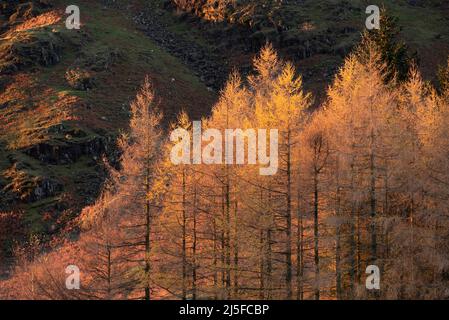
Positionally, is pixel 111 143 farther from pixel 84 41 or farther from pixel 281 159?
pixel 281 159

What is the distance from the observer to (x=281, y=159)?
99.8 ft

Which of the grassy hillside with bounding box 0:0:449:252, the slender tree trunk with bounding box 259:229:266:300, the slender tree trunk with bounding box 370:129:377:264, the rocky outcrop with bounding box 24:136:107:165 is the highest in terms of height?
the grassy hillside with bounding box 0:0:449:252

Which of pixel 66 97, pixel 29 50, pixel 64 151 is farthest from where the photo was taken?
pixel 29 50

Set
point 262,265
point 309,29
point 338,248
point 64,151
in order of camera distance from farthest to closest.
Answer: point 309,29 < point 64,151 < point 262,265 < point 338,248

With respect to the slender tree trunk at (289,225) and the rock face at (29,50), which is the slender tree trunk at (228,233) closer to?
the slender tree trunk at (289,225)

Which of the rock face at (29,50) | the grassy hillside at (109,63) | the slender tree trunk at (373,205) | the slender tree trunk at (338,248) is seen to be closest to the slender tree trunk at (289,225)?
the slender tree trunk at (338,248)

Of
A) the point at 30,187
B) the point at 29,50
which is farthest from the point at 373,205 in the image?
the point at 29,50

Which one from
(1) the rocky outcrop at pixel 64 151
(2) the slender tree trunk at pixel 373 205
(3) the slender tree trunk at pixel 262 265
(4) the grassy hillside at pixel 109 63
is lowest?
(3) the slender tree trunk at pixel 262 265

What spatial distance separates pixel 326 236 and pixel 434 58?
197 ft

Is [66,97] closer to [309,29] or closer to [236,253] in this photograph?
[309,29]

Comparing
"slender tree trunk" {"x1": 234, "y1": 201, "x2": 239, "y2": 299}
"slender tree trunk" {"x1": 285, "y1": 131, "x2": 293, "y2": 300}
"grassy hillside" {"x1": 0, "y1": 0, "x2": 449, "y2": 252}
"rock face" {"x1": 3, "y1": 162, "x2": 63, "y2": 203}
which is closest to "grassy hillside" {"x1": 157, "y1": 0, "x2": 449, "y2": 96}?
"grassy hillside" {"x1": 0, "y1": 0, "x2": 449, "y2": 252}

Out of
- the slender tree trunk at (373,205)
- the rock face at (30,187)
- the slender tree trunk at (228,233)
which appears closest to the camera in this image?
the slender tree trunk at (373,205)

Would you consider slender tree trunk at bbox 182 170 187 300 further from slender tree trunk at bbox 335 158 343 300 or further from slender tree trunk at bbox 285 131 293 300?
slender tree trunk at bbox 335 158 343 300

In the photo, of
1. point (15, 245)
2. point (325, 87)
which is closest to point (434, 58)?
point (325, 87)
